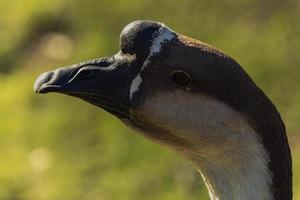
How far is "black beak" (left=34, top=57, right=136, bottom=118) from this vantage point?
3182mm

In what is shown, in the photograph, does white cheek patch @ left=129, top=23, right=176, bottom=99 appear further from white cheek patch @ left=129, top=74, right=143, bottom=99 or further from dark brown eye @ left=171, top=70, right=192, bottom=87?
dark brown eye @ left=171, top=70, right=192, bottom=87

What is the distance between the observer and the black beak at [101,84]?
3.18 meters

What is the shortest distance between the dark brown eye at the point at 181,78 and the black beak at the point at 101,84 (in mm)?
160

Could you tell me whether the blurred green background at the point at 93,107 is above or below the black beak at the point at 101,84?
above

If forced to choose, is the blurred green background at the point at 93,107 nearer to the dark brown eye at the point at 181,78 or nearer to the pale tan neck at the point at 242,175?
the pale tan neck at the point at 242,175

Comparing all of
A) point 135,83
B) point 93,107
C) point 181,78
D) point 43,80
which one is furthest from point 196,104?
point 93,107

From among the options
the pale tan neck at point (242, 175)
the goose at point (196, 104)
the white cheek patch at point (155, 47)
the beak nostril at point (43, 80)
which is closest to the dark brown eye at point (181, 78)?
the goose at point (196, 104)

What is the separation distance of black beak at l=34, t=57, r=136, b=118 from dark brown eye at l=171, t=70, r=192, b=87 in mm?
160

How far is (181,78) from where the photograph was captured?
10.1ft

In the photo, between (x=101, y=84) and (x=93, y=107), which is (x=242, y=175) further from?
(x=93, y=107)

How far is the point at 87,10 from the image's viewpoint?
770cm

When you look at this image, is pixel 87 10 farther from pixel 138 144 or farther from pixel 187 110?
pixel 187 110

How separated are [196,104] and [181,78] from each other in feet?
0.37

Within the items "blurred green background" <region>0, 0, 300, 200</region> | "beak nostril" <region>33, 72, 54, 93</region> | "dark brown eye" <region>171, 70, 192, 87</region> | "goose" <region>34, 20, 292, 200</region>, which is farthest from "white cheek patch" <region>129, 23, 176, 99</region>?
"blurred green background" <region>0, 0, 300, 200</region>
